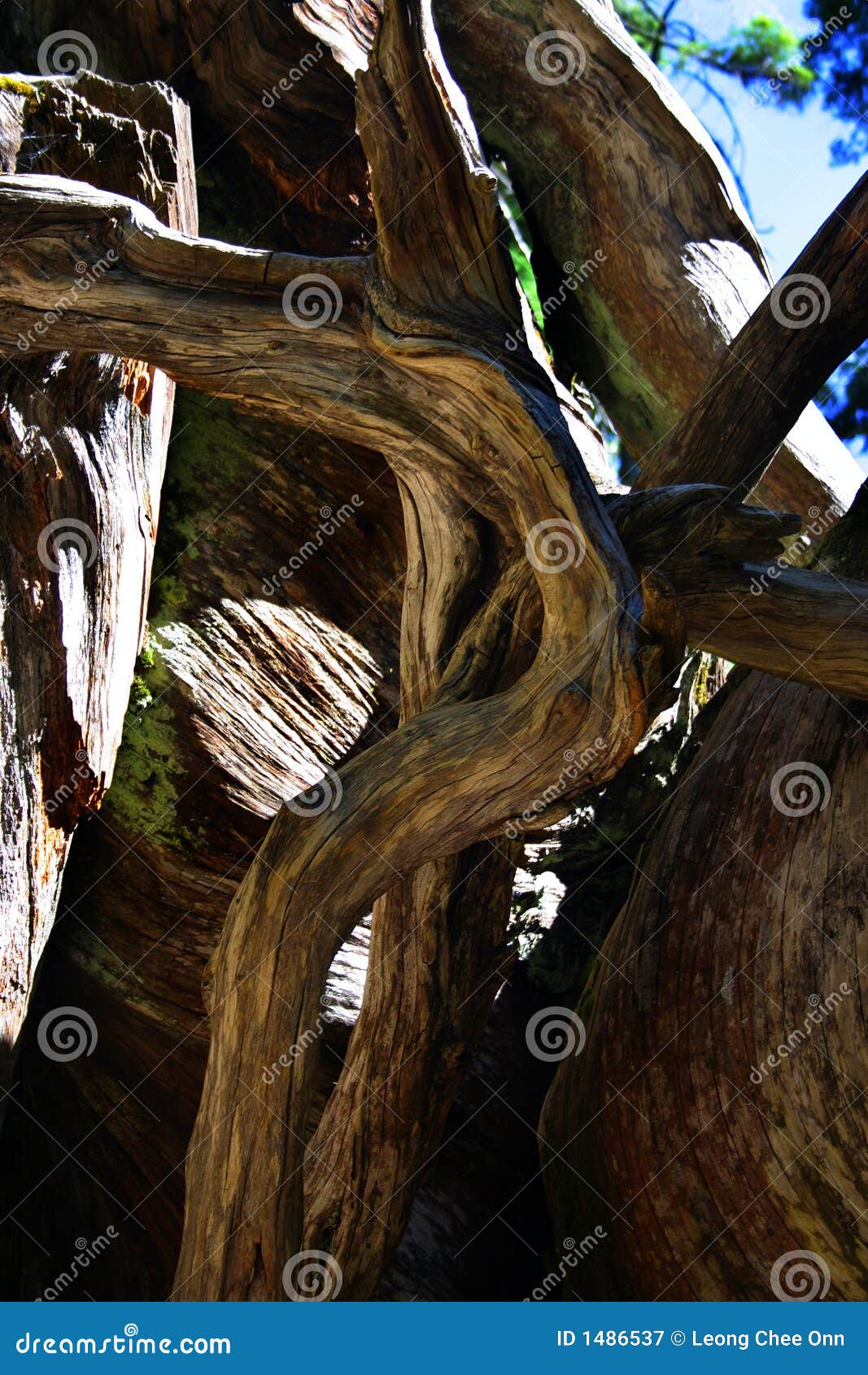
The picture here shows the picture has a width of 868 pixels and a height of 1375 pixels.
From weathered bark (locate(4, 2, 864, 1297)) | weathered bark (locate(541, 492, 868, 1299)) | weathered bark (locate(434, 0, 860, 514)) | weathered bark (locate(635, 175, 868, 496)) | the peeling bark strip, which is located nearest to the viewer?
weathered bark (locate(4, 2, 864, 1297))

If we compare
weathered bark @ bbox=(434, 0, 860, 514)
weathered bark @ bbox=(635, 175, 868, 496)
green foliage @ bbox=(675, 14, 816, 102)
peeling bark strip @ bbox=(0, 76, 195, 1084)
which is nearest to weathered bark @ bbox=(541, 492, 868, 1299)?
weathered bark @ bbox=(635, 175, 868, 496)

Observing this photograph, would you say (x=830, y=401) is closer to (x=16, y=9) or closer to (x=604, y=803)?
(x=604, y=803)

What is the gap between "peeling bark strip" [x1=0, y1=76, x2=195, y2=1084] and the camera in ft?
10.4

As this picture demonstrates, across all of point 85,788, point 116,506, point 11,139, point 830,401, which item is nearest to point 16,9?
point 11,139

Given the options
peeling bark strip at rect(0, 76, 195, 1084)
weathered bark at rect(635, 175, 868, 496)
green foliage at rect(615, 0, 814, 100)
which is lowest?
peeling bark strip at rect(0, 76, 195, 1084)

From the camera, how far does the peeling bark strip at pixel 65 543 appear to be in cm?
317

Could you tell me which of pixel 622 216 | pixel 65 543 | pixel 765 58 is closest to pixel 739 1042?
pixel 65 543

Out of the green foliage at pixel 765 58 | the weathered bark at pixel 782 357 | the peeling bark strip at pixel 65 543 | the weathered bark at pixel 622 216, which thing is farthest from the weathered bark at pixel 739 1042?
the green foliage at pixel 765 58

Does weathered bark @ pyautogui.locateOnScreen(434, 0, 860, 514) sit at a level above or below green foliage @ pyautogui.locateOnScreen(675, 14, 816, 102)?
below

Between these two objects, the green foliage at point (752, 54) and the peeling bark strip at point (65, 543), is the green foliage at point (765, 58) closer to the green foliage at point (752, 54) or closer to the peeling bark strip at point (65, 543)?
the green foliage at point (752, 54)

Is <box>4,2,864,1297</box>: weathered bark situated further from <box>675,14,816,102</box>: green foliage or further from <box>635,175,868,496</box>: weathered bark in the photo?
<box>675,14,816,102</box>: green foliage

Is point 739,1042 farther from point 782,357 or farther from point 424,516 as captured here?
point 782,357

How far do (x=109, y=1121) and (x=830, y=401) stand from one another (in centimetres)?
595

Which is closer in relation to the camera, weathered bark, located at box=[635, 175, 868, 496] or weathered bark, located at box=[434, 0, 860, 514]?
weathered bark, located at box=[635, 175, 868, 496]
